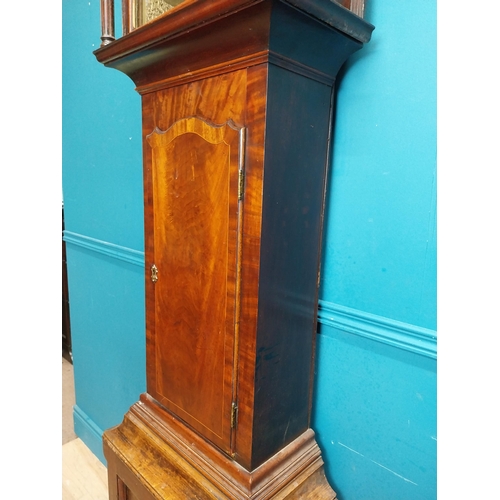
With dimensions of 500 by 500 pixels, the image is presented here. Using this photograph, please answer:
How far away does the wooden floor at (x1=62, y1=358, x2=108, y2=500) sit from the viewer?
57.5 inches

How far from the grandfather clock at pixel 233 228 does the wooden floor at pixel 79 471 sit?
793mm

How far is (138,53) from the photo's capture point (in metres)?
0.72

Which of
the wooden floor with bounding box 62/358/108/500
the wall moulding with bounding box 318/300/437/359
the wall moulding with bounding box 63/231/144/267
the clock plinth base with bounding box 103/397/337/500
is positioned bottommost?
the wooden floor with bounding box 62/358/108/500

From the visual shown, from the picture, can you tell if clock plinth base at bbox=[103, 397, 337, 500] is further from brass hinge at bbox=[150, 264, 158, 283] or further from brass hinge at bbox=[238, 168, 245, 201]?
brass hinge at bbox=[238, 168, 245, 201]

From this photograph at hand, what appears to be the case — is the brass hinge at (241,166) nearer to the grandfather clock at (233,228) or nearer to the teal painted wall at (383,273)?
the grandfather clock at (233,228)

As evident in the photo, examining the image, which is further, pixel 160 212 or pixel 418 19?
pixel 160 212

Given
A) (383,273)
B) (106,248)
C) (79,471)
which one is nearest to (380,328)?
(383,273)

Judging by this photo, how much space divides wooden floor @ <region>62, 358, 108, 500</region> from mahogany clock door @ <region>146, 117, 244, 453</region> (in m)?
0.94

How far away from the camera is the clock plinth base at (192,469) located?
27.9 inches

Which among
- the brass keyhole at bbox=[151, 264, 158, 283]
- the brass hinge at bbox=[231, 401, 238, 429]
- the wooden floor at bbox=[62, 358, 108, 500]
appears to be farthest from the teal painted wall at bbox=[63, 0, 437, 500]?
the wooden floor at bbox=[62, 358, 108, 500]

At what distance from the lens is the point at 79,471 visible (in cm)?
158
